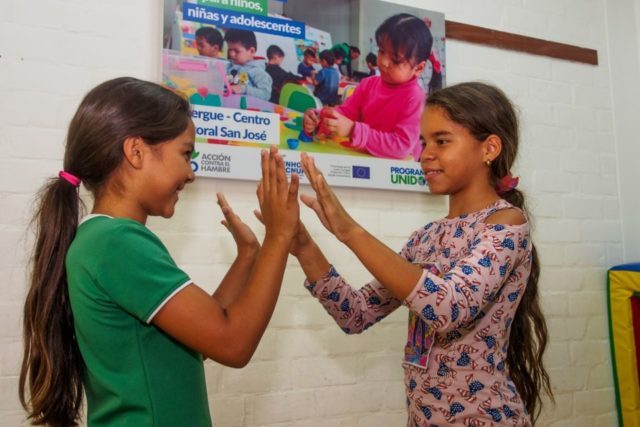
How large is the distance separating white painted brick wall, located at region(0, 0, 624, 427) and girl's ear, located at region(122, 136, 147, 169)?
0.72 meters

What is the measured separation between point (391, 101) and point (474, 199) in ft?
2.69

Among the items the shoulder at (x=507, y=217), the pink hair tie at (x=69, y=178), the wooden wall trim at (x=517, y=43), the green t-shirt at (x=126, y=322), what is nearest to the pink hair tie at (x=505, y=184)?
the shoulder at (x=507, y=217)

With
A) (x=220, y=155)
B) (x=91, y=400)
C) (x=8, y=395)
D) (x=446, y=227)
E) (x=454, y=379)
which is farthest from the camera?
(x=220, y=155)

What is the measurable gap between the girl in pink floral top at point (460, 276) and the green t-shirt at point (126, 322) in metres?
0.36

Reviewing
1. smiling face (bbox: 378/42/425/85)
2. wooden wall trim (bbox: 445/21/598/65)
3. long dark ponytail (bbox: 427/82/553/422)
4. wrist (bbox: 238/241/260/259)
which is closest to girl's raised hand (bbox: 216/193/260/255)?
wrist (bbox: 238/241/260/259)

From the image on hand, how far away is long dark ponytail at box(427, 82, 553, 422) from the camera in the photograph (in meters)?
1.23

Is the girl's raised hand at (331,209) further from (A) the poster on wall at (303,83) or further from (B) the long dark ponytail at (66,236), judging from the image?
(A) the poster on wall at (303,83)

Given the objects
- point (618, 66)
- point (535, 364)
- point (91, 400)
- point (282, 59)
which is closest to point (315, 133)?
point (282, 59)

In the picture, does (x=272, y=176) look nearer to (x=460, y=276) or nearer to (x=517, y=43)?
(x=460, y=276)

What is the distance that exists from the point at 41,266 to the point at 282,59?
1134mm

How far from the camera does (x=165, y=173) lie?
1.00 meters

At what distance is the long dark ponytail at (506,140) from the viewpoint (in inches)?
48.6

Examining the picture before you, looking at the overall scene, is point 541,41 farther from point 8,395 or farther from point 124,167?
point 8,395

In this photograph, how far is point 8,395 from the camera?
1489 mm
